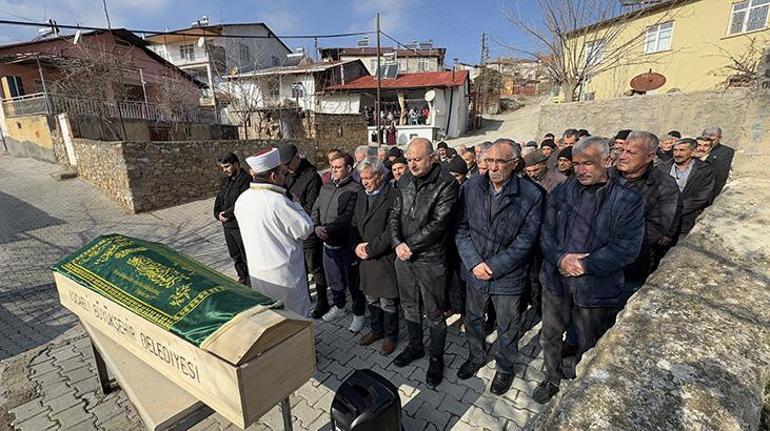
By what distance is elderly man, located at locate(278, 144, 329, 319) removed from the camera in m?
4.25

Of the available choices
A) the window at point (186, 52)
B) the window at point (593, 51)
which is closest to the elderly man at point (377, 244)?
the window at point (593, 51)

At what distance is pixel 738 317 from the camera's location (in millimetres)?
1632

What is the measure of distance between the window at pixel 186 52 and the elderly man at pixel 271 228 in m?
35.8

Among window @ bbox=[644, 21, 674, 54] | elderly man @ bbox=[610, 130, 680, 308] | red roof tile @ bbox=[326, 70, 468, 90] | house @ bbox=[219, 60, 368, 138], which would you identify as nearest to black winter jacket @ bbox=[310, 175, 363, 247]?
elderly man @ bbox=[610, 130, 680, 308]

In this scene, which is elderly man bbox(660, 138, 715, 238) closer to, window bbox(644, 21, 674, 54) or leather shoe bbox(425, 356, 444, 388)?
leather shoe bbox(425, 356, 444, 388)

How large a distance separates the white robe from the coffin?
539mm

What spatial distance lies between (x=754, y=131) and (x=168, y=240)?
31.8ft

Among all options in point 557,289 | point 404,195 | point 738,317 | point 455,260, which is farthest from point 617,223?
point 404,195

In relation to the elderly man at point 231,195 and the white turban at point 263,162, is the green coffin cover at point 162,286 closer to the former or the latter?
the white turban at point 263,162

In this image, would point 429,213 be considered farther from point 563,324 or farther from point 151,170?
point 151,170

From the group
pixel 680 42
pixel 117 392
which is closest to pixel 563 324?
pixel 117 392

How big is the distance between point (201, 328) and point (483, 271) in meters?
1.94

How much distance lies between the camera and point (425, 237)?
2.83 m

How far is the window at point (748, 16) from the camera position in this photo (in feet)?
44.5
